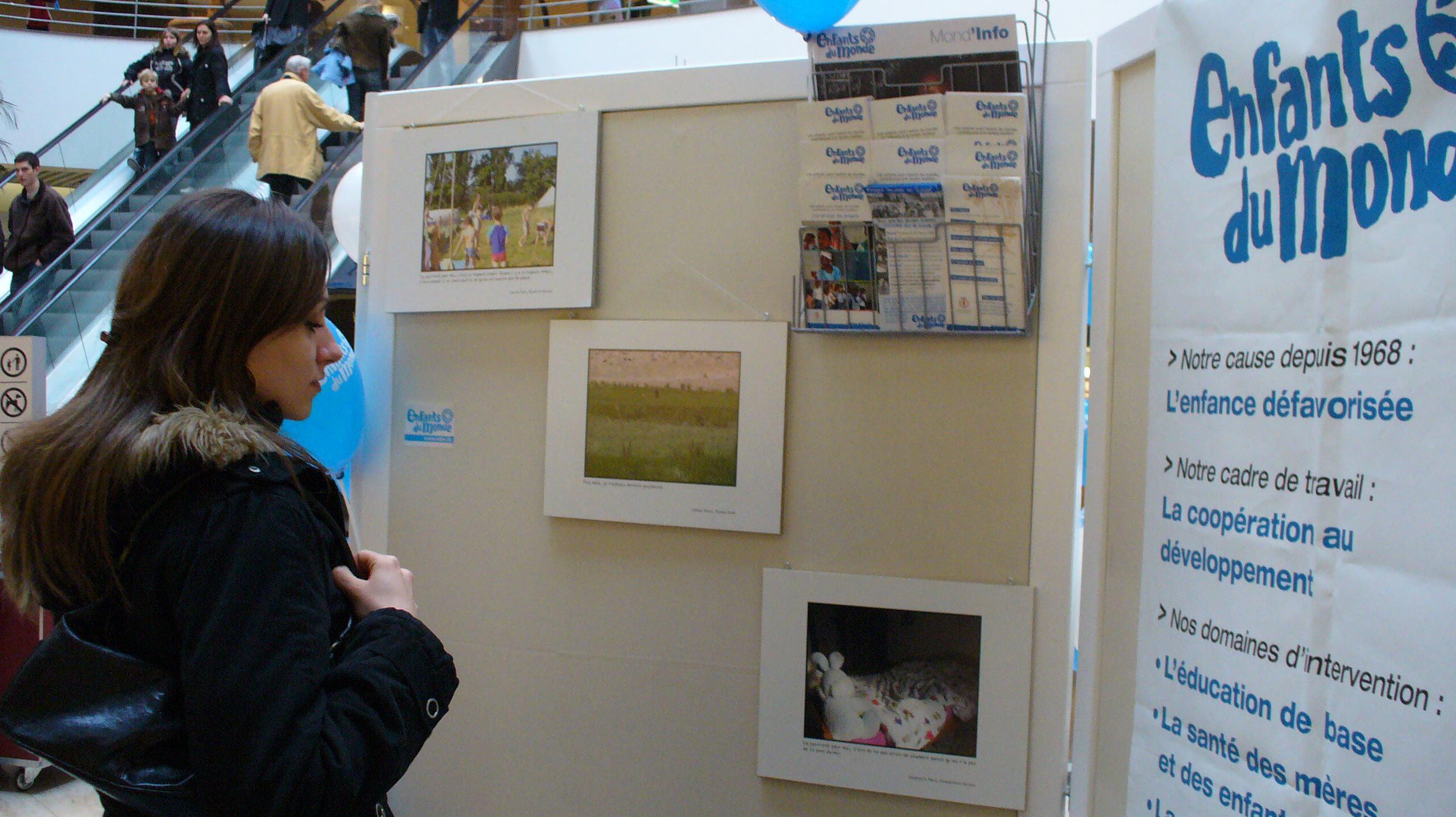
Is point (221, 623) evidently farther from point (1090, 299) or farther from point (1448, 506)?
point (1090, 299)

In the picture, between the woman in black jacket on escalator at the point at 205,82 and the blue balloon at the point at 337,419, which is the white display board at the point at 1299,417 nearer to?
the blue balloon at the point at 337,419

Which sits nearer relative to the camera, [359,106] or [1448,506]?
[1448,506]

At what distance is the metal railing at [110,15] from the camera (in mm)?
10242

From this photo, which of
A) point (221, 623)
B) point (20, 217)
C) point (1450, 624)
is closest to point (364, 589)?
point (221, 623)

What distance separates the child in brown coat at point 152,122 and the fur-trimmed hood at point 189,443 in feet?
23.3

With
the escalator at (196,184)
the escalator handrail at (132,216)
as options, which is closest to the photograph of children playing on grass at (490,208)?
the escalator at (196,184)

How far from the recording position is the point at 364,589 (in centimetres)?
111

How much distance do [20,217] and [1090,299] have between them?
664cm

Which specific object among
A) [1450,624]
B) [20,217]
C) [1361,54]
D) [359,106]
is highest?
[359,106]

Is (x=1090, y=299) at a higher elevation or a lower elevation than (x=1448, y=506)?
higher

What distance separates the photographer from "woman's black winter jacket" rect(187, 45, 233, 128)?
713 cm

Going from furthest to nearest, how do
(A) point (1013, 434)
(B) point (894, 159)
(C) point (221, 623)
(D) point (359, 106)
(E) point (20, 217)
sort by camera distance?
(D) point (359, 106) < (E) point (20, 217) < (A) point (1013, 434) < (B) point (894, 159) < (C) point (221, 623)

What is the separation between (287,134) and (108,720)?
5.76 meters

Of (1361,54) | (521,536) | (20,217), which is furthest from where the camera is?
(20,217)
